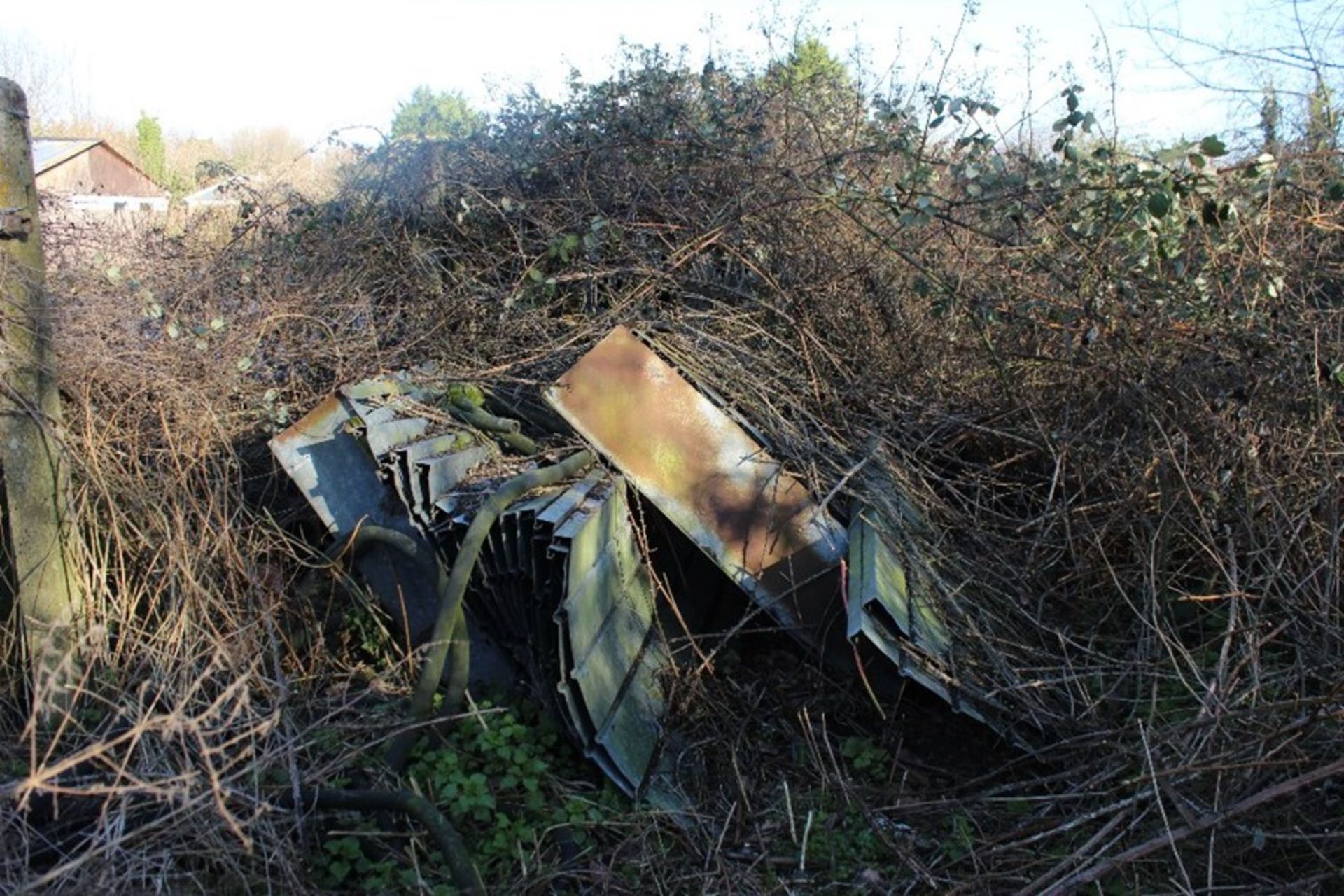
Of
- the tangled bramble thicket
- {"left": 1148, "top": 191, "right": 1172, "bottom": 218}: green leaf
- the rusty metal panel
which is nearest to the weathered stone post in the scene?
the tangled bramble thicket

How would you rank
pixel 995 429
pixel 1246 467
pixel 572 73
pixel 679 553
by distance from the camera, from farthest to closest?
pixel 572 73 → pixel 995 429 → pixel 679 553 → pixel 1246 467

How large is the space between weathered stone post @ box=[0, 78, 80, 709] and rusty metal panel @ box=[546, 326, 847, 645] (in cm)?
178

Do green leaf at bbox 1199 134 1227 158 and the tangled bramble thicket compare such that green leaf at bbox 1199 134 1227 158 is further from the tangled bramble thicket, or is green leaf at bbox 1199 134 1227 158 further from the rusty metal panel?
the rusty metal panel

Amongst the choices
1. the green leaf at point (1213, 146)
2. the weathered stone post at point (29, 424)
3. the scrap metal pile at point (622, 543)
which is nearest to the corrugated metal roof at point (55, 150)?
the weathered stone post at point (29, 424)

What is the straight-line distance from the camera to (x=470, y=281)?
6.00 meters

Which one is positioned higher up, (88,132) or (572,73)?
(88,132)

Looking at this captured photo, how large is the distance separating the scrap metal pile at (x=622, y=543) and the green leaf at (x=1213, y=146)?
222 cm

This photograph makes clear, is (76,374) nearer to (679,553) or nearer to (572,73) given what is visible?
(679,553)

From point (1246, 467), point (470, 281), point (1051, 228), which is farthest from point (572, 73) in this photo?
point (1246, 467)

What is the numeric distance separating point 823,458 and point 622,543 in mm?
1133

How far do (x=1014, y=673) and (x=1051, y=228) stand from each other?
270 centimetres

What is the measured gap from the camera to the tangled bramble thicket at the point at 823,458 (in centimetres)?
309

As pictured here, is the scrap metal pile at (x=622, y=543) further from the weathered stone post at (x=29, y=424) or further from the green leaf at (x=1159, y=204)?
the green leaf at (x=1159, y=204)

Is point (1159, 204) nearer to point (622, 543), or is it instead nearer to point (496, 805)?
point (622, 543)
